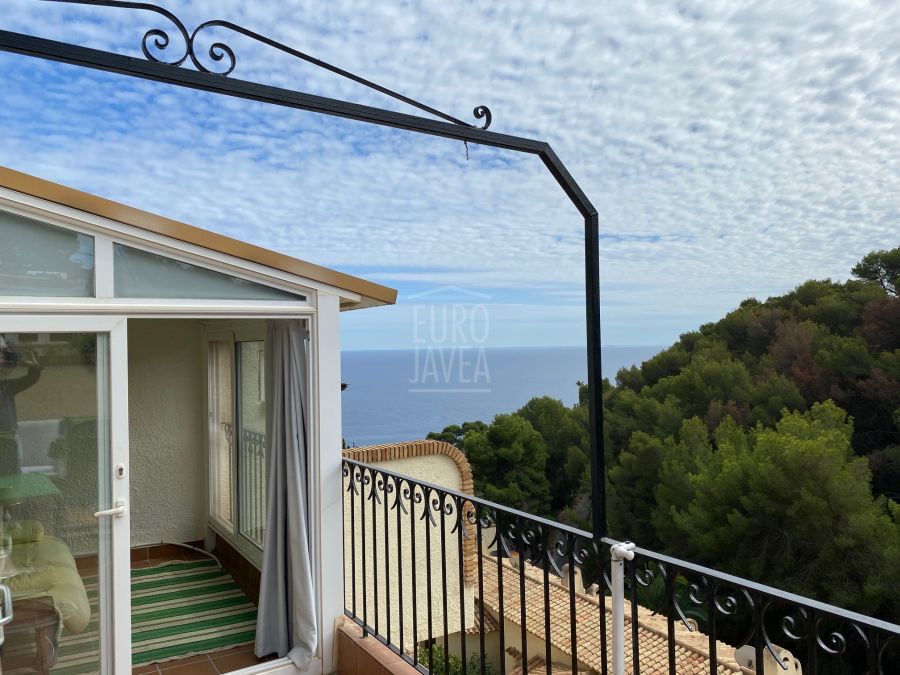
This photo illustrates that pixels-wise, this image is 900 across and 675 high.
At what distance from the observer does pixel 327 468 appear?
10.7ft

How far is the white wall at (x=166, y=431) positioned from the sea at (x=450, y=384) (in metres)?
22.4

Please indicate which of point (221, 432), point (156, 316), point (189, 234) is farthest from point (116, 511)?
point (221, 432)

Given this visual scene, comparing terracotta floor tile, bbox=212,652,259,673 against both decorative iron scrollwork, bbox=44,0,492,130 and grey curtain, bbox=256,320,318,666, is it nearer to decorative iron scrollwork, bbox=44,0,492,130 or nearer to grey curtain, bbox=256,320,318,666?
grey curtain, bbox=256,320,318,666

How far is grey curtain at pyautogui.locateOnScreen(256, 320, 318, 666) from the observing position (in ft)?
10.6

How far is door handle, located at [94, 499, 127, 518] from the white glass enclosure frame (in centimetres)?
2

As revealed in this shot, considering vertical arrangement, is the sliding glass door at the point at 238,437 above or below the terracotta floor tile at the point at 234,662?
above

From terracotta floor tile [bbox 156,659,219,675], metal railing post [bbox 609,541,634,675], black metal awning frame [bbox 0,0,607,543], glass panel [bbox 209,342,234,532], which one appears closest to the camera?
black metal awning frame [bbox 0,0,607,543]

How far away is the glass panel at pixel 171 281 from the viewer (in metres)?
2.75

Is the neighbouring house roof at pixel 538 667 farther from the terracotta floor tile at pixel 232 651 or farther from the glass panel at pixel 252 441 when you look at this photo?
the terracotta floor tile at pixel 232 651

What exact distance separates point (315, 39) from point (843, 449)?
17460mm

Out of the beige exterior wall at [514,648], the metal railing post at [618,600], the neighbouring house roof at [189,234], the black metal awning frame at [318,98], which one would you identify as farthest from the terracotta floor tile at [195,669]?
the beige exterior wall at [514,648]

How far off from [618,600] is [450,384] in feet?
113

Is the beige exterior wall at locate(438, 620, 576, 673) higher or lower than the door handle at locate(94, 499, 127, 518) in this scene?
lower

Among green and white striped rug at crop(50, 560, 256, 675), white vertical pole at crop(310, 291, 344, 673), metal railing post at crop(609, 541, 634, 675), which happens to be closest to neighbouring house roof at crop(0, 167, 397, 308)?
white vertical pole at crop(310, 291, 344, 673)
